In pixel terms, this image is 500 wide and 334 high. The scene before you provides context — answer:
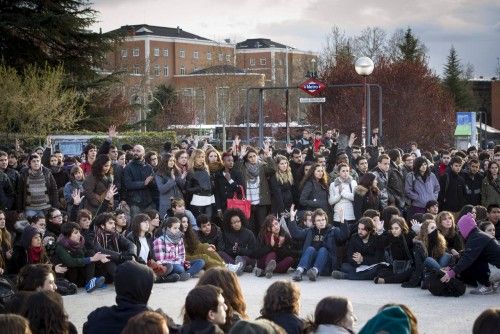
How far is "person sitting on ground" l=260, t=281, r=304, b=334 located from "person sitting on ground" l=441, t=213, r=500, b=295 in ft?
19.3

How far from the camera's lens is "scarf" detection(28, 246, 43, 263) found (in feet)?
47.3

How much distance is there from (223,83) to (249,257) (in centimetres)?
6004

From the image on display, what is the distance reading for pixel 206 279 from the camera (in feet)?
26.3

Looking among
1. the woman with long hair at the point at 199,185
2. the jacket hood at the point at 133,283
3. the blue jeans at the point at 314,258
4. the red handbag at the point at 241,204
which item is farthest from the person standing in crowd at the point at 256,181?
the jacket hood at the point at 133,283

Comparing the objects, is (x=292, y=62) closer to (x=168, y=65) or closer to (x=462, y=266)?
(x=168, y=65)

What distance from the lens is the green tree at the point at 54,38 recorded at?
1585 inches

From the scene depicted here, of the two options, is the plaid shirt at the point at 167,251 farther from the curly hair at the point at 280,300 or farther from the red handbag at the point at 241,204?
the curly hair at the point at 280,300

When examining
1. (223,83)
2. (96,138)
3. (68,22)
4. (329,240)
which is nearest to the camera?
(329,240)

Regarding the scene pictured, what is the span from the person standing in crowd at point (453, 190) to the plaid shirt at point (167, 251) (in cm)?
588

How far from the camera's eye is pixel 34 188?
16906 mm

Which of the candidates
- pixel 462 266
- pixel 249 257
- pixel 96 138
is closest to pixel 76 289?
pixel 249 257

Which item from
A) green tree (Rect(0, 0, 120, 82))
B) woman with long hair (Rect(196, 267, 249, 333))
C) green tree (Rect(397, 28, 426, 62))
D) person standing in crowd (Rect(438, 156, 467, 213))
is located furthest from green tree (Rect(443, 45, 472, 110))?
woman with long hair (Rect(196, 267, 249, 333))

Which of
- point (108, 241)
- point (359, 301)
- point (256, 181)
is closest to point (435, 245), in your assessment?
point (359, 301)

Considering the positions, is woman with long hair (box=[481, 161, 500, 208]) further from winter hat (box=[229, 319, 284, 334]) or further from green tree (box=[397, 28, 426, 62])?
green tree (box=[397, 28, 426, 62])
